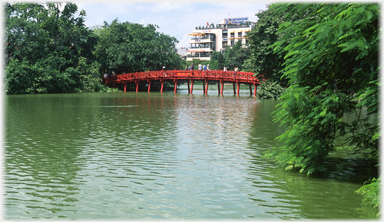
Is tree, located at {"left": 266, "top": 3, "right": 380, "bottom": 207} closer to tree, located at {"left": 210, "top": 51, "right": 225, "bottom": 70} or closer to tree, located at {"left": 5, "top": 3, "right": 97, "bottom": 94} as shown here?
tree, located at {"left": 5, "top": 3, "right": 97, "bottom": 94}

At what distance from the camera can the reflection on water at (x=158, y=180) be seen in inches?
281

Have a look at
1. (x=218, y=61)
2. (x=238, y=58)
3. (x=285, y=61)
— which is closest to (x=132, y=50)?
(x=238, y=58)

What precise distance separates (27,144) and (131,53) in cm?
4499

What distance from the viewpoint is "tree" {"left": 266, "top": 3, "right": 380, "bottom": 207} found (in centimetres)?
790

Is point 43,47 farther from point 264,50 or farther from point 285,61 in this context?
point 285,61

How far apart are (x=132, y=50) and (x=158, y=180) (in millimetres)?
49611

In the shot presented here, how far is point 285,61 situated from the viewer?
1382cm

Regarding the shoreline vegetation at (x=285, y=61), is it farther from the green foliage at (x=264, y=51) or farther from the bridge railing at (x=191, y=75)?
the bridge railing at (x=191, y=75)

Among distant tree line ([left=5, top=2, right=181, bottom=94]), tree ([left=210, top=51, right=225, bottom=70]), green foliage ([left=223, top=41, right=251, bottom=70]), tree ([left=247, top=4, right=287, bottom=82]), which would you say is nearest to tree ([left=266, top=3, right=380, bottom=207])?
tree ([left=247, top=4, right=287, bottom=82])

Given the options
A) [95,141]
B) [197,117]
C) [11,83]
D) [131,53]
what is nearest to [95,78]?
[131,53]

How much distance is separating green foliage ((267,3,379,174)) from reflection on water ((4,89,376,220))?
90 cm

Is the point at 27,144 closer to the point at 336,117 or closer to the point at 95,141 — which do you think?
the point at 95,141

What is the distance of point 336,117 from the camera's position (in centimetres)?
890

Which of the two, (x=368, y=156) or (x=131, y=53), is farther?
(x=131, y=53)
